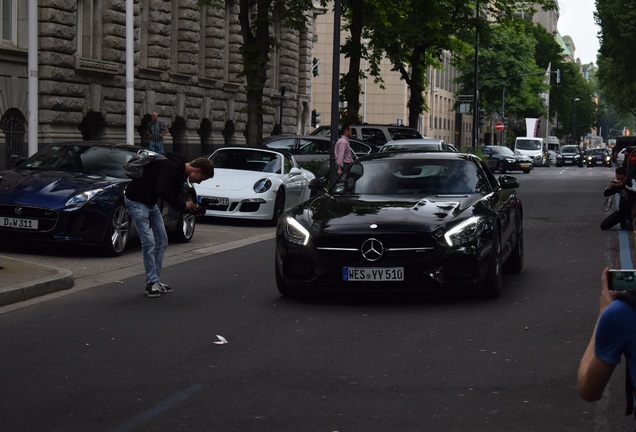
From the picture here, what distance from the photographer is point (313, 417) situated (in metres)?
6.73

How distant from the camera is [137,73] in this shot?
39.3 m

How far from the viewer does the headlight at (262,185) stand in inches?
879

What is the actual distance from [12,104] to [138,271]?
17899 mm

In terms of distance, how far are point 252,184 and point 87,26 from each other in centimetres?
1548

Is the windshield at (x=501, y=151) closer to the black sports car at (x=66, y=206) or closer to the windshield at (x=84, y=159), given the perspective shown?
the windshield at (x=84, y=159)

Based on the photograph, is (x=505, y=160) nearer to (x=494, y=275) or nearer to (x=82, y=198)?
(x=82, y=198)

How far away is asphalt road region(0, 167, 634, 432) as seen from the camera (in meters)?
6.75

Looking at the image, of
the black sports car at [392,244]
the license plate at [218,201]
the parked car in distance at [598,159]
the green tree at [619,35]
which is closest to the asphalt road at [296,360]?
the black sports car at [392,244]

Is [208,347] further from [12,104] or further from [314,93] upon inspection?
[314,93]

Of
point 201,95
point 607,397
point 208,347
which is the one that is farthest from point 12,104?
point 607,397

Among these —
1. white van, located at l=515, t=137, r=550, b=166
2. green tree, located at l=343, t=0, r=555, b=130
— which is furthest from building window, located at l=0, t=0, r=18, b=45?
white van, located at l=515, t=137, r=550, b=166

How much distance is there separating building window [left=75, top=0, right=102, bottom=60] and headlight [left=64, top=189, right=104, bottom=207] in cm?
2097

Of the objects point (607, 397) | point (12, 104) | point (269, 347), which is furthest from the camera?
point (12, 104)

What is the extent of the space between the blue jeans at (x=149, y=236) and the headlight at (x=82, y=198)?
10.6 ft
